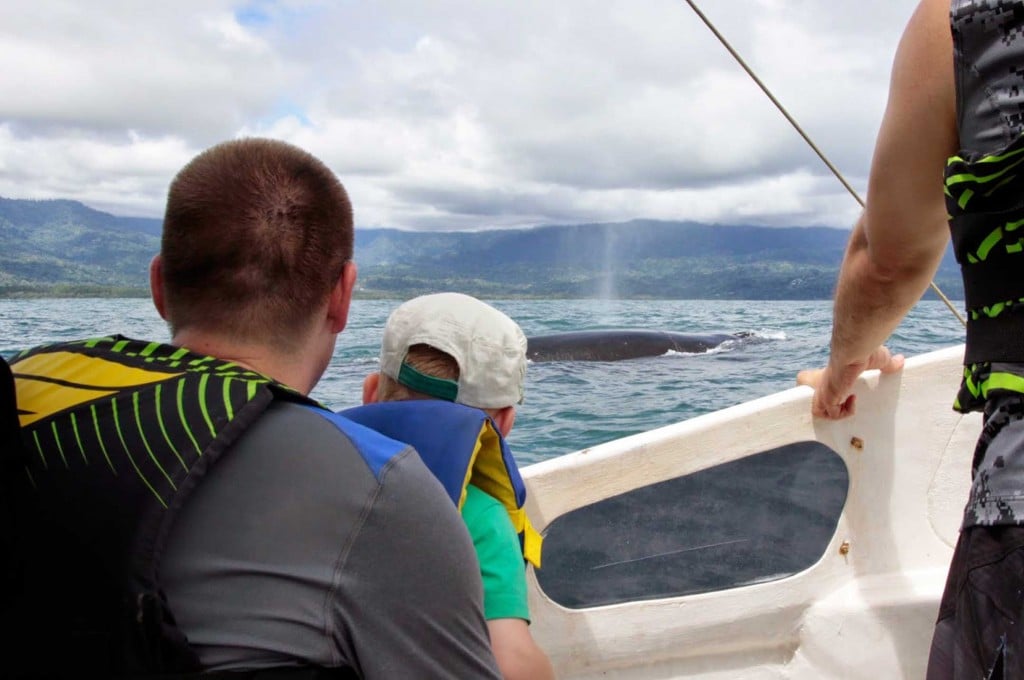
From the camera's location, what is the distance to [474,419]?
1.50 m

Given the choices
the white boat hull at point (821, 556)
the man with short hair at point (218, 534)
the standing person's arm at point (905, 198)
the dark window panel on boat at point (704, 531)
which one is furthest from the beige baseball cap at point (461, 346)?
the dark window panel on boat at point (704, 531)

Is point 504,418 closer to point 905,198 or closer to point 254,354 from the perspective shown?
point 254,354

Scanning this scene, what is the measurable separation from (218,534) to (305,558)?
0.33 feet

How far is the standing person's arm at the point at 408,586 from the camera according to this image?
1.07 metres

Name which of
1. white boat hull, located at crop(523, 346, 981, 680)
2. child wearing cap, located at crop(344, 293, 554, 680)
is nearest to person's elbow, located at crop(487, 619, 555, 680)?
child wearing cap, located at crop(344, 293, 554, 680)

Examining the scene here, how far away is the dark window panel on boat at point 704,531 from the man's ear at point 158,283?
5.00 ft

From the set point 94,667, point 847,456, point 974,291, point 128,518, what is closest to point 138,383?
point 128,518

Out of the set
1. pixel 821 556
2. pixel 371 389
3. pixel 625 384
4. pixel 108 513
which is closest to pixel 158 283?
pixel 108 513

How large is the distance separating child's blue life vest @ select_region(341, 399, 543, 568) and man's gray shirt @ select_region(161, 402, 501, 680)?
353 mm

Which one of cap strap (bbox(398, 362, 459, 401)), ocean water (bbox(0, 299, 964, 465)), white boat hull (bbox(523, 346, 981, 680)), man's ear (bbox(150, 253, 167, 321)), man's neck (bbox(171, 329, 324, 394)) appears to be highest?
man's ear (bbox(150, 253, 167, 321))

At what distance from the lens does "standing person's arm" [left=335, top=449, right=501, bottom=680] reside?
3.52ft

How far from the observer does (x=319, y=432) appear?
1.10 metres

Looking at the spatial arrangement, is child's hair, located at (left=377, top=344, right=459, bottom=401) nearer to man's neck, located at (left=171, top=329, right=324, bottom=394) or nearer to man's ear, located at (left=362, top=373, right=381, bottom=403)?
man's ear, located at (left=362, top=373, right=381, bottom=403)

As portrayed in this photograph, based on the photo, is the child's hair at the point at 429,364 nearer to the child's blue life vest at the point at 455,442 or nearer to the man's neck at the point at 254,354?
the child's blue life vest at the point at 455,442
